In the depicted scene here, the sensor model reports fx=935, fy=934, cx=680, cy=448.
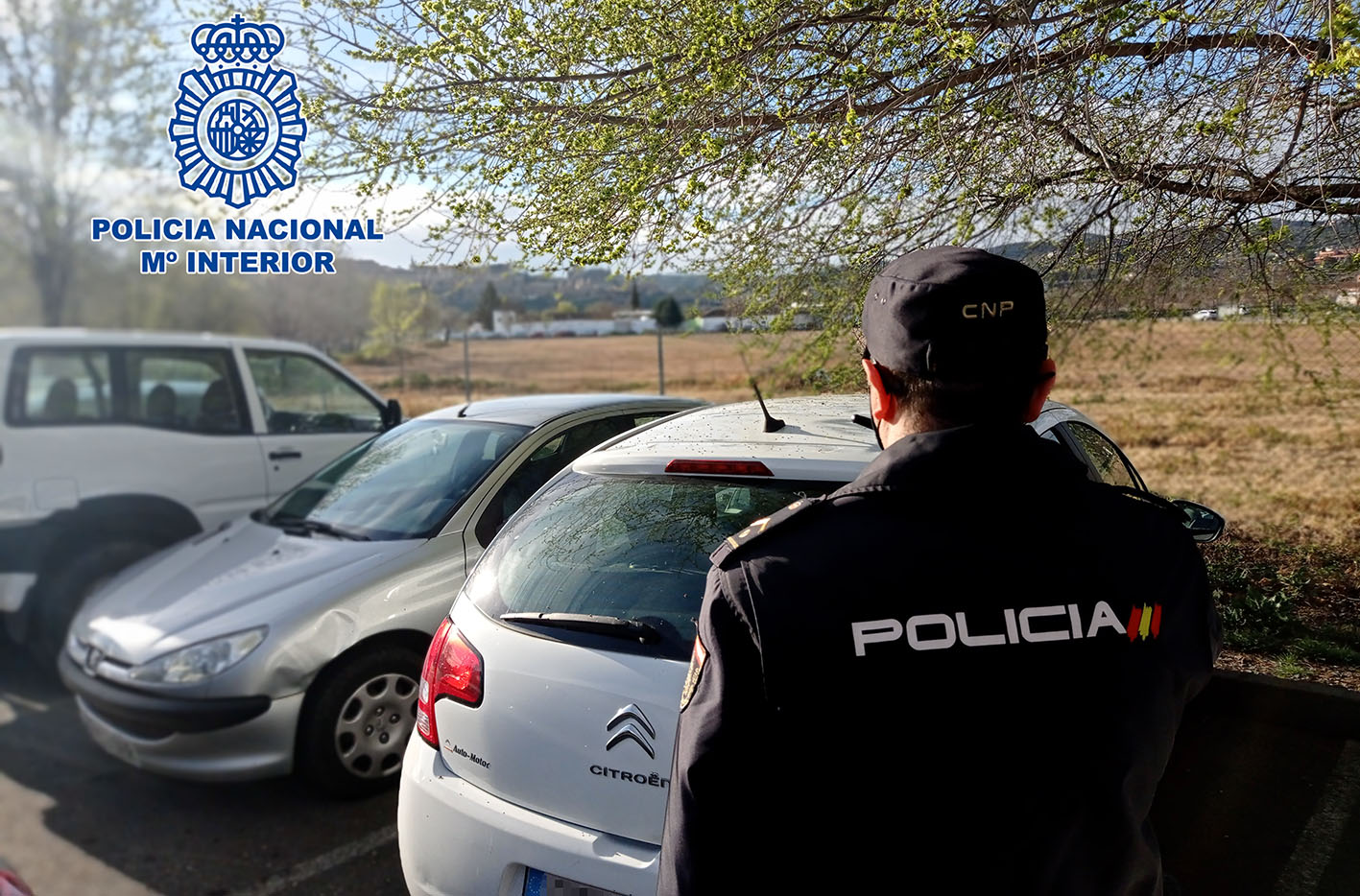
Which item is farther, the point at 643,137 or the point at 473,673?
the point at 643,137

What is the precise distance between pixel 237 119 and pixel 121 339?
1.80 metres

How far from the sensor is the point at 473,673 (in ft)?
8.01

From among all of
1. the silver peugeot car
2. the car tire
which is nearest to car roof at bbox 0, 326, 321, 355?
the silver peugeot car

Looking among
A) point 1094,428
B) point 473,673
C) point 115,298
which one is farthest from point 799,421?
point 115,298

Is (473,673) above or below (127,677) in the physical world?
above

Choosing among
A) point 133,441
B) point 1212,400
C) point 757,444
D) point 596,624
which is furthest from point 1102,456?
point 1212,400

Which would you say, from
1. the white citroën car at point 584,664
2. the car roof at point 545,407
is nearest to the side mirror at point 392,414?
the car roof at point 545,407

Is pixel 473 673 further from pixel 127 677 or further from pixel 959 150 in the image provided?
pixel 959 150

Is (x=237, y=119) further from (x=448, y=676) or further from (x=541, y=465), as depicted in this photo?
(x=448, y=676)

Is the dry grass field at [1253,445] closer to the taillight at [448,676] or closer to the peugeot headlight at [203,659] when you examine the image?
the peugeot headlight at [203,659]

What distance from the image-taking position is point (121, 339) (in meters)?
5.90

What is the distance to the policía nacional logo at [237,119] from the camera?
17.4 ft

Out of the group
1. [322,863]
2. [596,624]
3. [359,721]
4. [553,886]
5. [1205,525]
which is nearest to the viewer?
[553,886]

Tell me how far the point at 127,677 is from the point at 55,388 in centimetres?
269
